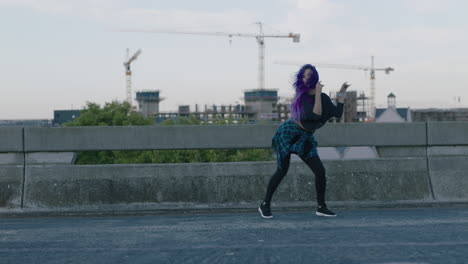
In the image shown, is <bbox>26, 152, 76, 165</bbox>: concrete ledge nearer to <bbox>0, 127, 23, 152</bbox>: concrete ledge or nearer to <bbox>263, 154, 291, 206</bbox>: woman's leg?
<bbox>0, 127, 23, 152</bbox>: concrete ledge

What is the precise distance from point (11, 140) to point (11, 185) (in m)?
0.53

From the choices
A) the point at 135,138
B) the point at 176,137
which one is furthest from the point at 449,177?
the point at 135,138

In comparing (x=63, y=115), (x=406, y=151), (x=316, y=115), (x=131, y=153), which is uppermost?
(x=63, y=115)

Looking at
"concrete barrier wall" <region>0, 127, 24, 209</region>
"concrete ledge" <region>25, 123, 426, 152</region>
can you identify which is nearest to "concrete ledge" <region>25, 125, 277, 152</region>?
"concrete ledge" <region>25, 123, 426, 152</region>

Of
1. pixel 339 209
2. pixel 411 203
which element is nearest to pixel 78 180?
pixel 339 209

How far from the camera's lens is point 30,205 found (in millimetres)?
7363

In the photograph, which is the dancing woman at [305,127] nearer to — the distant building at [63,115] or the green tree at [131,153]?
the green tree at [131,153]

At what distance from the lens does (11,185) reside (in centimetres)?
743

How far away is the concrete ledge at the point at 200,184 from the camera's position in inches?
292

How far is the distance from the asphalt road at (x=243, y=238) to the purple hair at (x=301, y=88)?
3.62 ft

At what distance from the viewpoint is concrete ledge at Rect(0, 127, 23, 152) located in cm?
748

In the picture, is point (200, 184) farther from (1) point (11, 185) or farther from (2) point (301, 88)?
(1) point (11, 185)

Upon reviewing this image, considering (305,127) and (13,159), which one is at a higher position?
(305,127)

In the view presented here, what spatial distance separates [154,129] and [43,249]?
278cm
